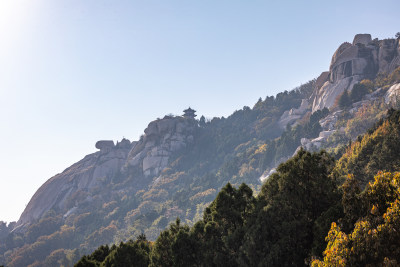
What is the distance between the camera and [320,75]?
112 meters

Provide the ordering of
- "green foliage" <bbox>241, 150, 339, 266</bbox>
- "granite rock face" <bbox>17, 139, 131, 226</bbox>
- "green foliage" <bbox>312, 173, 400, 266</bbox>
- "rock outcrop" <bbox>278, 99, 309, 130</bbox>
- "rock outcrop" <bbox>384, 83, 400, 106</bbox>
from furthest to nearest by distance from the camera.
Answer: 1. "granite rock face" <bbox>17, 139, 131, 226</bbox>
2. "rock outcrop" <bbox>278, 99, 309, 130</bbox>
3. "rock outcrop" <bbox>384, 83, 400, 106</bbox>
4. "green foliage" <bbox>241, 150, 339, 266</bbox>
5. "green foliage" <bbox>312, 173, 400, 266</bbox>

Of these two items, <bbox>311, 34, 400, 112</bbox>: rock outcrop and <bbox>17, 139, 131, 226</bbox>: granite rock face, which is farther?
<bbox>17, 139, 131, 226</bbox>: granite rock face

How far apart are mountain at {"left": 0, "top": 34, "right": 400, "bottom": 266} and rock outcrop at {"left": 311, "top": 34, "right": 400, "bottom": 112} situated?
0.30 metres

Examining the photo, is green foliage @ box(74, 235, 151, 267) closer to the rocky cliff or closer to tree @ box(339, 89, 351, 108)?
tree @ box(339, 89, 351, 108)

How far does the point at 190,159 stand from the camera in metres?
134

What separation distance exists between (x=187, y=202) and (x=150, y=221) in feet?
40.8

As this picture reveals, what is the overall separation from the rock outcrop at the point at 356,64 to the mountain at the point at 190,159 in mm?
300

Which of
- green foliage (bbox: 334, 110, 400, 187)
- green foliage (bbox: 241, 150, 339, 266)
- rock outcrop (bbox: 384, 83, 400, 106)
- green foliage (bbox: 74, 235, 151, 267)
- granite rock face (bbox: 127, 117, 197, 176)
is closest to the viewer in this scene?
green foliage (bbox: 241, 150, 339, 266)

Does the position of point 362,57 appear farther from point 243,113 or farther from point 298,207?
point 298,207

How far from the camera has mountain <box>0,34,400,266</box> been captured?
85.8 m

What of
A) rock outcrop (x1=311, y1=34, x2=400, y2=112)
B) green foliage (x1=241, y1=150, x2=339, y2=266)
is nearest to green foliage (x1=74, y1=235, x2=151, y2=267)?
green foliage (x1=241, y1=150, x2=339, y2=266)

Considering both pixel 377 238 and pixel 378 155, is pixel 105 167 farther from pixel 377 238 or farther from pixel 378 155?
pixel 377 238

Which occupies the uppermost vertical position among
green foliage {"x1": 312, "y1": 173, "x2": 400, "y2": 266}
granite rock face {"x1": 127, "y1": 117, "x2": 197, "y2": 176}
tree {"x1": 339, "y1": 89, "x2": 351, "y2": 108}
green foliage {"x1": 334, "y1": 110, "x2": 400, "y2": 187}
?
granite rock face {"x1": 127, "y1": 117, "x2": 197, "y2": 176}

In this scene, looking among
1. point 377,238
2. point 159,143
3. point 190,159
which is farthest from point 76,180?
point 377,238
